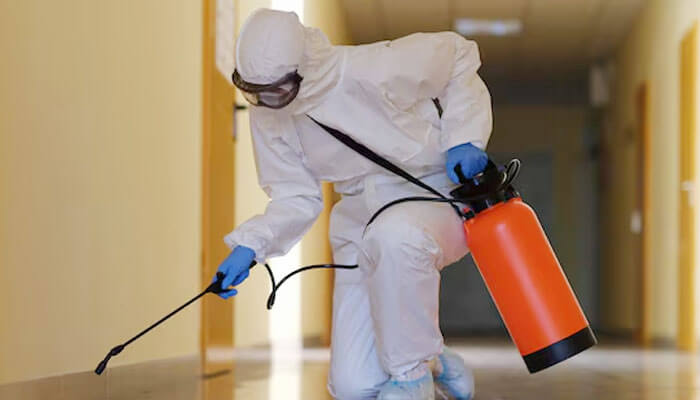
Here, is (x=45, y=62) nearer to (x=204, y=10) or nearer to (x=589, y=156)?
(x=204, y=10)

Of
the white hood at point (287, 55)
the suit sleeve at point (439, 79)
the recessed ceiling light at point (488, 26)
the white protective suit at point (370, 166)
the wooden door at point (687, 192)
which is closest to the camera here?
the white hood at point (287, 55)

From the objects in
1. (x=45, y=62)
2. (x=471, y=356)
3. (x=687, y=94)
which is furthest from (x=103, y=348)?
(x=687, y=94)

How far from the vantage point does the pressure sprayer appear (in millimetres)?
1927

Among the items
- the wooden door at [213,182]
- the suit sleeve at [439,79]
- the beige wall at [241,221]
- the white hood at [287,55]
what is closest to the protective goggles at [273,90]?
the white hood at [287,55]

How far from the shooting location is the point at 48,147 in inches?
80.8

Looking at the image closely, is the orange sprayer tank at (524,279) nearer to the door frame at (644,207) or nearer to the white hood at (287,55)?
the white hood at (287,55)

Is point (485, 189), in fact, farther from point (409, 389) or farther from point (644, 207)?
point (644, 207)

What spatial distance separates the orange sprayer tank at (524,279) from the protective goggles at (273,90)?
16.2 inches

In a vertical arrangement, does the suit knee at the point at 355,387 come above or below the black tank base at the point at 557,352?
below

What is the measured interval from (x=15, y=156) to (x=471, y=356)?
10.8 feet

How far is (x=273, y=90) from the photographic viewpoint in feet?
6.04

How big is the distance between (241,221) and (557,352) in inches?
93.9

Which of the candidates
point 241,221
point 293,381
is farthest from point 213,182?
point 293,381

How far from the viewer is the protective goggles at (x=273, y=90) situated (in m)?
1.83
